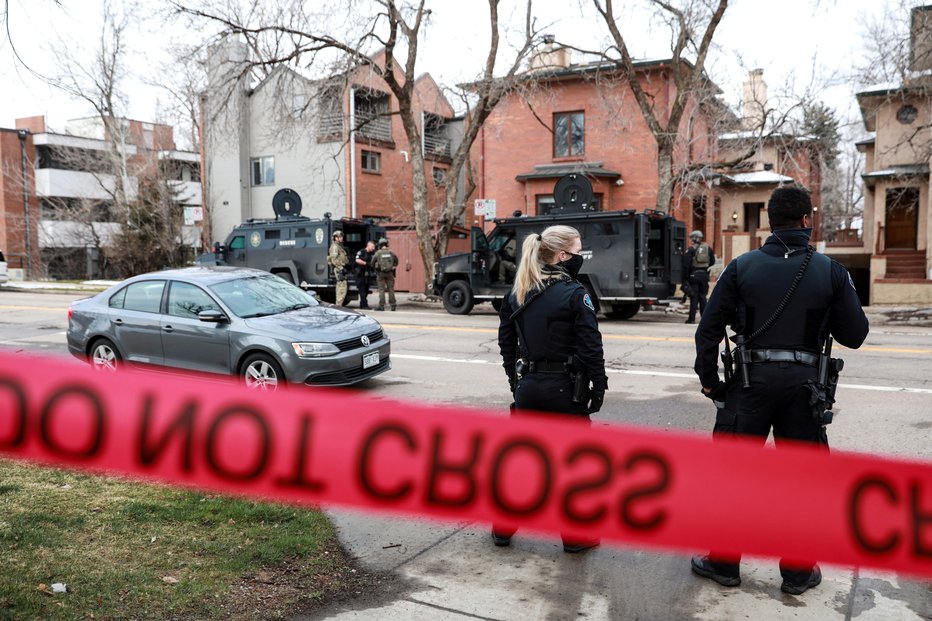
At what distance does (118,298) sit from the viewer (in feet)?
30.2

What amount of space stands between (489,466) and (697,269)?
15122 mm

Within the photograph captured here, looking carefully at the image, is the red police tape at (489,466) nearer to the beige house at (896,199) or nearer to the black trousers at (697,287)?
the black trousers at (697,287)

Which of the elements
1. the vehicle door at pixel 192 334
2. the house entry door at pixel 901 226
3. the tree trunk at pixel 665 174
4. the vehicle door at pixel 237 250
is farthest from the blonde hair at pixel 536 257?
the house entry door at pixel 901 226

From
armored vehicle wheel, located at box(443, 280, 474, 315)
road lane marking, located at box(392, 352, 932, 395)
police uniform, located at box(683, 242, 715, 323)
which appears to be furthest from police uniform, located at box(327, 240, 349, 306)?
police uniform, located at box(683, 242, 715, 323)

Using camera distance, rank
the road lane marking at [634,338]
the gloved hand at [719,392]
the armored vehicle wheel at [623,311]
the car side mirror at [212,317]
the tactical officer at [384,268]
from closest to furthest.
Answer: the gloved hand at [719,392], the car side mirror at [212,317], the road lane marking at [634,338], the armored vehicle wheel at [623,311], the tactical officer at [384,268]

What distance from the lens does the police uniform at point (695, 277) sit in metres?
16.1

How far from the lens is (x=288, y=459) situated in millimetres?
2035

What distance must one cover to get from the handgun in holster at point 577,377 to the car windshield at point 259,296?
5.17 meters

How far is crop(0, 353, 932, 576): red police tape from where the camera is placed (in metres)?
1.86

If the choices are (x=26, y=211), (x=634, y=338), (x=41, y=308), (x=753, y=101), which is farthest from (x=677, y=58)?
(x=26, y=211)

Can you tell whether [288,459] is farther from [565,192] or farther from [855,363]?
[565,192]

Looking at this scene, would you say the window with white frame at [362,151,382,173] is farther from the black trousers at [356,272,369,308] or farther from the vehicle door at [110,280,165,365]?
the vehicle door at [110,280,165,365]

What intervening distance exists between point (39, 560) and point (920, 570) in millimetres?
3972

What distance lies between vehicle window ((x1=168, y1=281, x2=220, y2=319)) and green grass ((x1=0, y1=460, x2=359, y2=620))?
342cm
